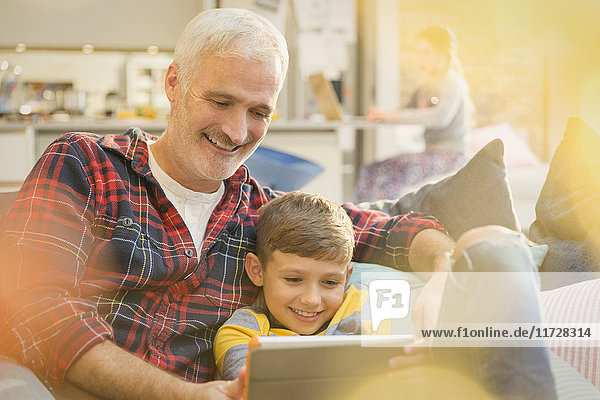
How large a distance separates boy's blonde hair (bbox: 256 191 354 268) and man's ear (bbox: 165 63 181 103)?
284 millimetres

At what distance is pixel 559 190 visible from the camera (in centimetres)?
125

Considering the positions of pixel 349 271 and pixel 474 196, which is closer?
pixel 349 271

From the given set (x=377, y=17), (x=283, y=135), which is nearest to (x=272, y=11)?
(x=377, y=17)

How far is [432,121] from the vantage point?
11.2ft

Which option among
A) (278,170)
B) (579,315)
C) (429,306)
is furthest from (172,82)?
(278,170)

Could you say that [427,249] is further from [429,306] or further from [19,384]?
[19,384]

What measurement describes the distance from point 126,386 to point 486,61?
4.94m

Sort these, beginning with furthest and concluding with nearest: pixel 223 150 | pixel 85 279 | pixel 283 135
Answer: pixel 283 135, pixel 223 150, pixel 85 279

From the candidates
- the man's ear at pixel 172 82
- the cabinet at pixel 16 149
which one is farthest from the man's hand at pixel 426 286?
the cabinet at pixel 16 149

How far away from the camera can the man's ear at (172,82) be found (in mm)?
1205

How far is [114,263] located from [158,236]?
93 millimetres

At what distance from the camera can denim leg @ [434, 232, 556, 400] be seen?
1.98 ft

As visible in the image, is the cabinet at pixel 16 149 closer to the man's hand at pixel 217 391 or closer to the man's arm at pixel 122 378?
the man's arm at pixel 122 378

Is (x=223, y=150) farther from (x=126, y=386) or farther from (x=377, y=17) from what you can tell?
(x=377, y=17)
